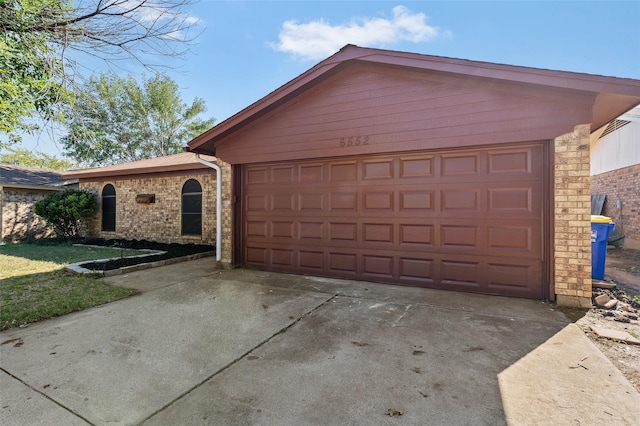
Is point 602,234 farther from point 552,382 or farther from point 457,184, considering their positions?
point 552,382

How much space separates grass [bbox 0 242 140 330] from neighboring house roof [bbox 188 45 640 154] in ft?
11.7

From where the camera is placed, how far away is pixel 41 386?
2363mm

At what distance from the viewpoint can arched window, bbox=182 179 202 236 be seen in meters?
10.3

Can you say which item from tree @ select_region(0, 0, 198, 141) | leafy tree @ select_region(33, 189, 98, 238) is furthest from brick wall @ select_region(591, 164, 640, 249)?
leafy tree @ select_region(33, 189, 98, 238)

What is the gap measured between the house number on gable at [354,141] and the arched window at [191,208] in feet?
21.2

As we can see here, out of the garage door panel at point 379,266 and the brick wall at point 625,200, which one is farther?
the brick wall at point 625,200

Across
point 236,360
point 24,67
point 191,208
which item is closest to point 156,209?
point 191,208

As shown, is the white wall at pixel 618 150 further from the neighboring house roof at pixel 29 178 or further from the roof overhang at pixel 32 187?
the neighboring house roof at pixel 29 178

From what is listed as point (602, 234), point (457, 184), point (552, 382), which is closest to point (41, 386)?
point (552, 382)

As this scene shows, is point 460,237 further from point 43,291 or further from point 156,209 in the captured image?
point 156,209

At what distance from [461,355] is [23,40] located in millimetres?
6645

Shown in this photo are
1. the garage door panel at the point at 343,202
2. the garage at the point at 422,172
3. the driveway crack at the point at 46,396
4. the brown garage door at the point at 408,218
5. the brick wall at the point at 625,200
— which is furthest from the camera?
the brick wall at the point at 625,200

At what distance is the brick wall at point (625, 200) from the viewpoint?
935cm

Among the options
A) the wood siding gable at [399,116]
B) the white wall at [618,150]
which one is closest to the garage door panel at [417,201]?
the wood siding gable at [399,116]
